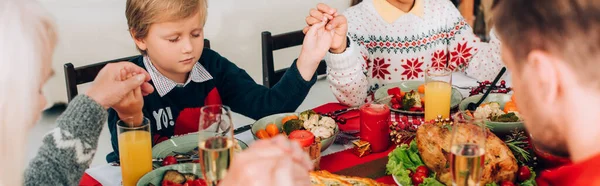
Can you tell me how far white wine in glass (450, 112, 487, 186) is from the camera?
1348 millimetres

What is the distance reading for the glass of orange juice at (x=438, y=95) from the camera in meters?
2.02

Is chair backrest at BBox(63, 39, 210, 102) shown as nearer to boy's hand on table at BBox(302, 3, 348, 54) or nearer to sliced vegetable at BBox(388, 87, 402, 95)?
boy's hand on table at BBox(302, 3, 348, 54)

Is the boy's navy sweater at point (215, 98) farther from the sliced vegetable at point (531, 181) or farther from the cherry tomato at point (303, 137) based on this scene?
the sliced vegetable at point (531, 181)

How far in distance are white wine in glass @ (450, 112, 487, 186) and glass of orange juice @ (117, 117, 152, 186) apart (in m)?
0.72

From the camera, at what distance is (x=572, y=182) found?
115 centimetres

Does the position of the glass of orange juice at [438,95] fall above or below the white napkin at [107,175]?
above

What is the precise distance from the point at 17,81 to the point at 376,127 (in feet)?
3.12

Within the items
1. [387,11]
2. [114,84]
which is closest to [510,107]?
[387,11]

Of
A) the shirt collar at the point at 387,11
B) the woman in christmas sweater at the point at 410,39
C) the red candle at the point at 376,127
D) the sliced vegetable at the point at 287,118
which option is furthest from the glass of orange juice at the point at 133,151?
the shirt collar at the point at 387,11

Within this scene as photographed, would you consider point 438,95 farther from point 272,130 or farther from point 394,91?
point 272,130

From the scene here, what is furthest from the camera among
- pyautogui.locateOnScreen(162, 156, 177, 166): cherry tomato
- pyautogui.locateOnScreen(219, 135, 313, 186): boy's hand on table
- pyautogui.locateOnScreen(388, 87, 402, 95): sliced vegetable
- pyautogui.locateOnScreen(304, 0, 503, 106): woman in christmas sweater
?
pyautogui.locateOnScreen(304, 0, 503, 106): woman in christmas sweater

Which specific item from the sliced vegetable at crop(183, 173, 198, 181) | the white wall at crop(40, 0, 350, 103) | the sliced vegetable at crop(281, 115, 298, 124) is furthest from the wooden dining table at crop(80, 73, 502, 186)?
the white wall at crop(40, 0, 350, 103)

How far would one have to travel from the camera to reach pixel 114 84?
1766mm

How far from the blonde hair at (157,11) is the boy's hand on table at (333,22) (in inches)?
13.9
